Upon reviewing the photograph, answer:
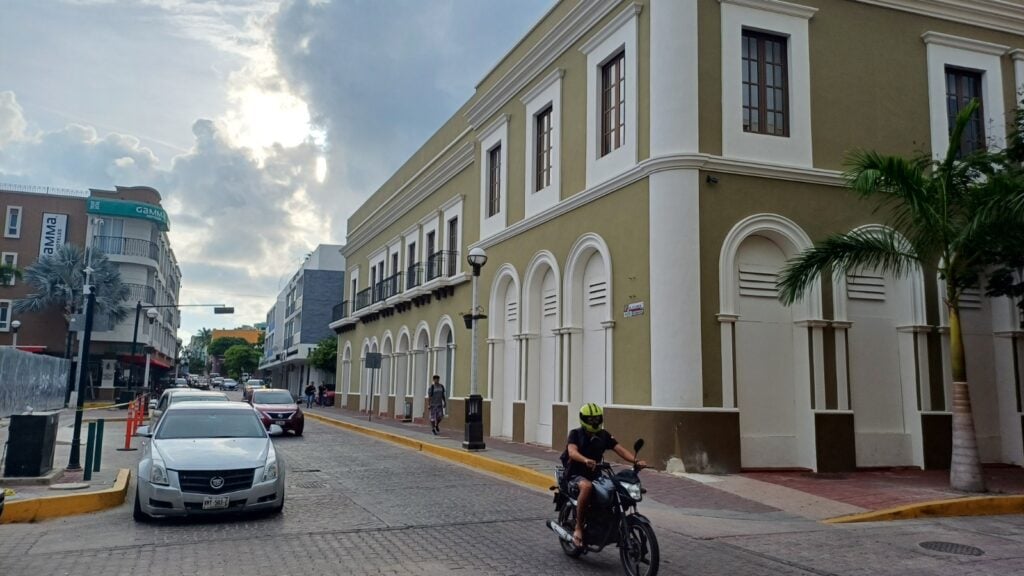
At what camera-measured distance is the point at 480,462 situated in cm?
1562

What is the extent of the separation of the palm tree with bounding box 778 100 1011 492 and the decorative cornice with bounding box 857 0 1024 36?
4.86 m

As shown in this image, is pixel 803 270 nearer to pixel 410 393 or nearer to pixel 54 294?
pixel 410 393

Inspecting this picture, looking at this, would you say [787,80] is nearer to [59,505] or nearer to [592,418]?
[592,418]

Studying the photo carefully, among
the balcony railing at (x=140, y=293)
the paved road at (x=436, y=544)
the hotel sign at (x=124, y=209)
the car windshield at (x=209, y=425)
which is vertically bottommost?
the paved road at (x=436, y=544)

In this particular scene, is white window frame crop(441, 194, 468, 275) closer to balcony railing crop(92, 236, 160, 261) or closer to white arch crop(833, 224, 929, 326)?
white arch crop(833, 224, 929, 326)

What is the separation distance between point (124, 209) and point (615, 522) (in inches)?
2015

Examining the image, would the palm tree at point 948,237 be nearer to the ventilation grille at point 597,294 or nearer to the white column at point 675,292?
the white column at point 675,292

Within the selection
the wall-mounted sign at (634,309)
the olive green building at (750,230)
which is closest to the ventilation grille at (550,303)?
the olive green building at (750,230)

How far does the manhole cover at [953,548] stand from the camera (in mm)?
8367

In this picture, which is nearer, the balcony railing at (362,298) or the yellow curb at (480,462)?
the yellow curb at (480,462)

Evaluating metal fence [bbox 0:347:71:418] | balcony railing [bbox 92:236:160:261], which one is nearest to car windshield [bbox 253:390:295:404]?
metal fence [bbox 0:347:71:418]

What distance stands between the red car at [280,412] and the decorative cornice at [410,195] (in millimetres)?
9826

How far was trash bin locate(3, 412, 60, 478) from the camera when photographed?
11180mm

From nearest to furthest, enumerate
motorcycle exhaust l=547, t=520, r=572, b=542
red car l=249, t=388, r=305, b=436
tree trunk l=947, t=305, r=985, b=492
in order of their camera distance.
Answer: motorcycle exhaust l=547, t=520, r=572, b=542
tree trunk l=947, t=305, r=985, b=492
red car l=249, t=388, r=305, b=436
